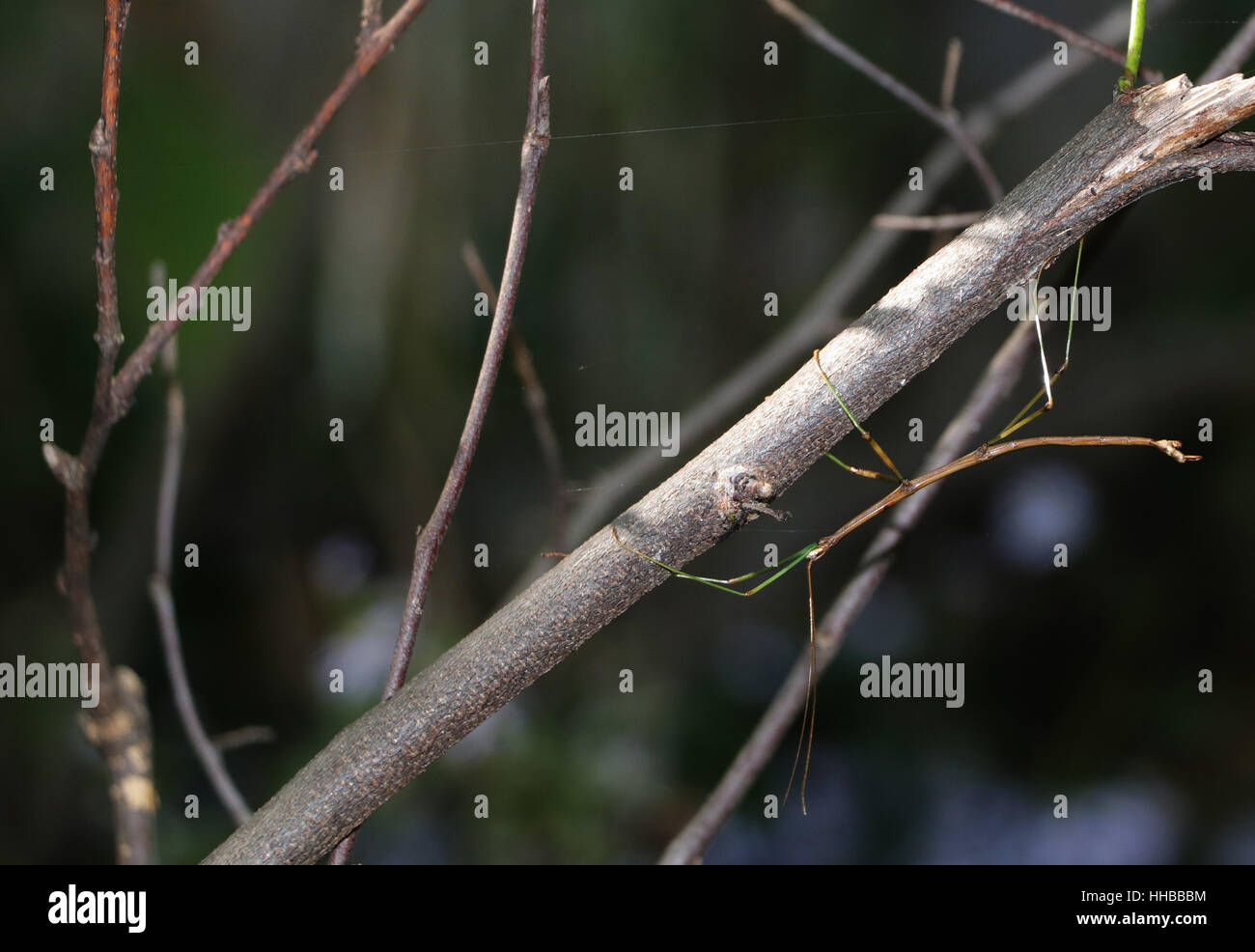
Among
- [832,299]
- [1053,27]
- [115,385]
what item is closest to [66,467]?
[115,385]

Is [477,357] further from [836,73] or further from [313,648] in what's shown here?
[836,73]

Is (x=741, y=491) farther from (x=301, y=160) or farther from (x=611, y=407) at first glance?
(x=611, y=407)

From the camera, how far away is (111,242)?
1.90 feet

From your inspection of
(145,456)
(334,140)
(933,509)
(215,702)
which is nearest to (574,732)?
(215,702)

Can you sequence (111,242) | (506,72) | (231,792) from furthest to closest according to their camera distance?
(506,72)
(231,792)
(111,242)

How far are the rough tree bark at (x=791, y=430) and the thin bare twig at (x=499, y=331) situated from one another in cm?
5

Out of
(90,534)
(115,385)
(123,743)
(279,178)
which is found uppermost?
(279,178)

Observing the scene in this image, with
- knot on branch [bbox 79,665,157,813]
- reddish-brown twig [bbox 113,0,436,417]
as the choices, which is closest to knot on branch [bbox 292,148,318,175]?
reddish-brown twig [bbox 113,0,436,417]

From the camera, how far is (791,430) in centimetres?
52

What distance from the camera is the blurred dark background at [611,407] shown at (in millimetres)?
1470

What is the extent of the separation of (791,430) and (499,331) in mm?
186

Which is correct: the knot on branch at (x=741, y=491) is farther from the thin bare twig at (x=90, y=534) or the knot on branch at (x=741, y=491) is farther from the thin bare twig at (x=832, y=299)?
the thin bare twig at (x=832, y=299)

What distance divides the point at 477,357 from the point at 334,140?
470 millimetres

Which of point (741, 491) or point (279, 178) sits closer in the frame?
point (741, 491)
